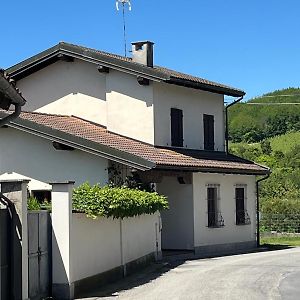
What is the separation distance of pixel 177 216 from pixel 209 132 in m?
4.64

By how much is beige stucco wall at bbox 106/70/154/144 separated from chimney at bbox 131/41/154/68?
2022 millimetres

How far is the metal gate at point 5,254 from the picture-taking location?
10.7 m

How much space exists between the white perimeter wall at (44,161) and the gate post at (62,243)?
22.3 feet

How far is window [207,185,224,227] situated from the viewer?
2386 cm

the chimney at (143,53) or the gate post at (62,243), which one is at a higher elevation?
the chimney at (143,53)

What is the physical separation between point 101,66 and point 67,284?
12.0 m

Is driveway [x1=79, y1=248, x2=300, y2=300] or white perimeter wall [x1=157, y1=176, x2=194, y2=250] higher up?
white perimeter wall [x1=157, y1=176, x2=194, y2=250]

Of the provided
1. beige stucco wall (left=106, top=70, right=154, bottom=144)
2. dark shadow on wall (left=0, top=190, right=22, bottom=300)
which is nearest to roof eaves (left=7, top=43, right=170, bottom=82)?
beige stucco wall (left=106, top=70, right=154, bottom=144)

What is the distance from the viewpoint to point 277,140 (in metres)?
76.4

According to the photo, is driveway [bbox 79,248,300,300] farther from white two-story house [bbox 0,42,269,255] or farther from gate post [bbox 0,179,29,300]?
white two-story house [bbox 0,42,269,255]

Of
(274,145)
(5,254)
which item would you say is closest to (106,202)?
(5,254)

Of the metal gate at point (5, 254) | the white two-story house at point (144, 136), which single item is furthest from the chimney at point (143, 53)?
the metal gate at point (5, 254)

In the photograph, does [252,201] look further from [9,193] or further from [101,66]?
[9,193]

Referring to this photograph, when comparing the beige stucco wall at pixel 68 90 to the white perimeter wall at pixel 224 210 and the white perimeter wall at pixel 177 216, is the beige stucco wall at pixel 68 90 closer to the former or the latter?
the white perimeter wall at pixel 177 216
